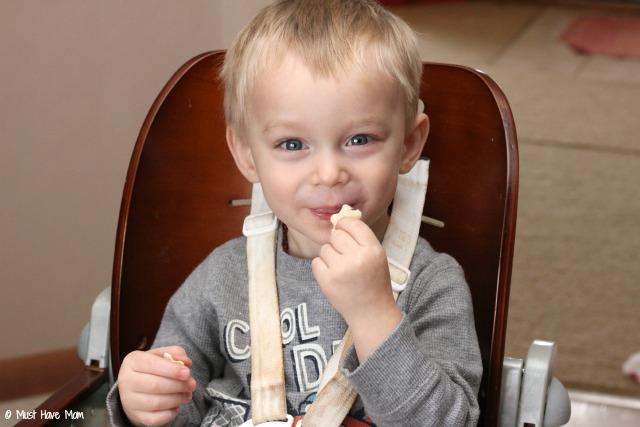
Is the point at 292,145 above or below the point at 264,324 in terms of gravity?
above

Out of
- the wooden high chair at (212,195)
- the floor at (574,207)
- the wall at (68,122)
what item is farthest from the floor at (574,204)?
the wall at (68,122)

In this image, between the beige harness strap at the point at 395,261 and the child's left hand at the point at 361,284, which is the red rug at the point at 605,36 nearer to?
the beige harness strap at the point at 395,261

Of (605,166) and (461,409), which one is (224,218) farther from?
(605,166)

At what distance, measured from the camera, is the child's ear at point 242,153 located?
3.93 feet

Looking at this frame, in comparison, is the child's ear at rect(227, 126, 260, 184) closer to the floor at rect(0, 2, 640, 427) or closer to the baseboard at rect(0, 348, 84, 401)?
the floor at rect(0, 2, 640, 427)

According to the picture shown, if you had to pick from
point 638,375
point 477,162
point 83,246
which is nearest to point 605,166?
point 638,375

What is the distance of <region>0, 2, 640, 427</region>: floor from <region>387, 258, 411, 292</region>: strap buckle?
3.05 feet

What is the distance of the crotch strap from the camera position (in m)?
1.09

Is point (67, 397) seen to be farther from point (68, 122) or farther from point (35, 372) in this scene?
point (35, 372)

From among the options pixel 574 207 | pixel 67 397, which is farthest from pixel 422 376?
pixel 574 207

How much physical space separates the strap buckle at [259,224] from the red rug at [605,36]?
3841 mm

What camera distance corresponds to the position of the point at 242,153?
3.97 ft

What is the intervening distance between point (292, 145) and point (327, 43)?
12cm

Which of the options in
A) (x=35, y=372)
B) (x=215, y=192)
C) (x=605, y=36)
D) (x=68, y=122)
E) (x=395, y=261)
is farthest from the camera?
(x=605, y=36)
